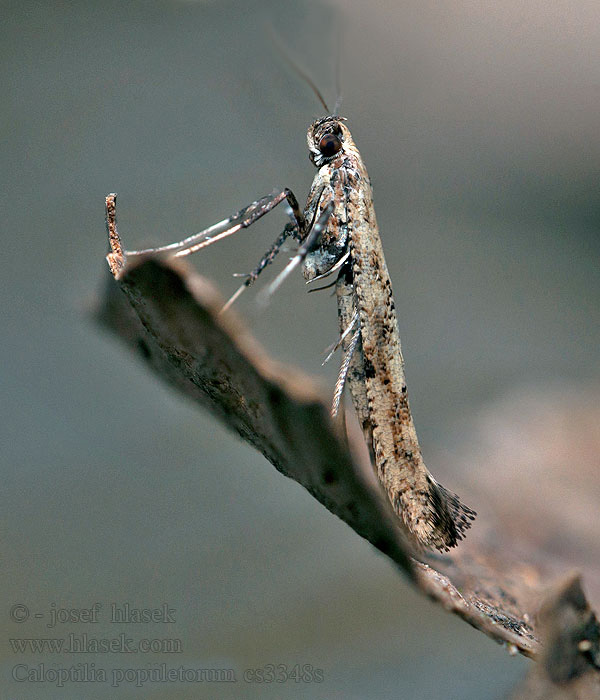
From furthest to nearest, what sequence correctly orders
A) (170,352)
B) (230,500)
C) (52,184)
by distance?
(52,184)
(230,500)
(170,352)

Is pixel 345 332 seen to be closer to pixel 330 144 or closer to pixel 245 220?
pixel 245 220

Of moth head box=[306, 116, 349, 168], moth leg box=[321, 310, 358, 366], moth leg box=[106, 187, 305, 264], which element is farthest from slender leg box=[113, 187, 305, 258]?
moth leg box=[321, 310, 358, 366]

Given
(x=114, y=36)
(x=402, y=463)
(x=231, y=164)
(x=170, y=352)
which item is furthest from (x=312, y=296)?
(x=170, y=352)

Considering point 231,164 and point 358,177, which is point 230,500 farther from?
point 231,164

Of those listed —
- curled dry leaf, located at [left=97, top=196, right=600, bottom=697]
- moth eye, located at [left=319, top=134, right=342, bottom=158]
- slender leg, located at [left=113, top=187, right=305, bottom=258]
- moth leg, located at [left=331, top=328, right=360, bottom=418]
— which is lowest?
curled dry leaf, located at [left=97, top=196, right=600, bottom=697]

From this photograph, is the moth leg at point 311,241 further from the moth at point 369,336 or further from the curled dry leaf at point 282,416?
the curled dry leaf at point 282,416

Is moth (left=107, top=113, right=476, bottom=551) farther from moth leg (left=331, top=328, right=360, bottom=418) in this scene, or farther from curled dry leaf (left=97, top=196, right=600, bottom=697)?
curled dry leaf (left=97, top=196, right=600, bottom=697)

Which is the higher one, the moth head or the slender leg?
the moth head

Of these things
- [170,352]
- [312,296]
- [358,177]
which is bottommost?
[170,352]
